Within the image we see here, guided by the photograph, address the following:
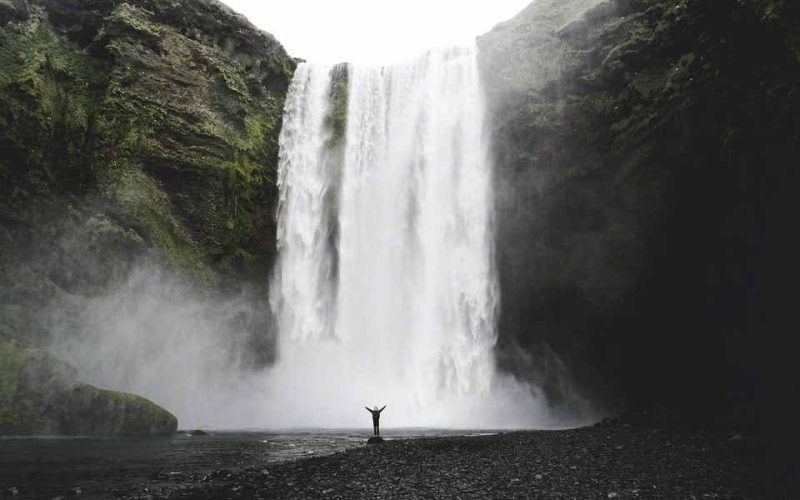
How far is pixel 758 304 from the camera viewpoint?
64.6ft

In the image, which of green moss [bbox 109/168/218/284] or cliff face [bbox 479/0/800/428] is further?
green moss [bbox 109/168/218/284]

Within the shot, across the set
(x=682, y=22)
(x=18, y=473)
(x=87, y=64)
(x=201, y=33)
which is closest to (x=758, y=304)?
(x=682, y=22)

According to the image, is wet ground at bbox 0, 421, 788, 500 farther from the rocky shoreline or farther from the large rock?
the large rock

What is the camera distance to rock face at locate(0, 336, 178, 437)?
16797mm

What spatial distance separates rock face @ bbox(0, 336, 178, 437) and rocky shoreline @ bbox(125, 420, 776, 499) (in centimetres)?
892

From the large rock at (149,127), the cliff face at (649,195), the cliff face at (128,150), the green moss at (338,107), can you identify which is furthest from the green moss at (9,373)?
the cliff face at (649,195)

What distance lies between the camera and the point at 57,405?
1717 centimetres

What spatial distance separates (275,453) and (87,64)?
22.1 metres

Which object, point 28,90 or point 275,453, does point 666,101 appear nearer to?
point 275,453

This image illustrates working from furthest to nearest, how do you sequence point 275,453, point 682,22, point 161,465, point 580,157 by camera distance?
point 580,157
point 682,22
point 275,453
point 161,465

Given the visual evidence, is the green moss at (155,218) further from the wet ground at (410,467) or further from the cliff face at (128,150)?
the wet ground at (410,467)

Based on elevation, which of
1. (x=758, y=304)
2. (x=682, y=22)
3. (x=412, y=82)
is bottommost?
(x=758, y=304)

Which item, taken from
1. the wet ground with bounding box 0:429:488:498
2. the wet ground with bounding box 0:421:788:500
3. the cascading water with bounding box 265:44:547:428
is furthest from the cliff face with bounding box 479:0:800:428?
the wet ground with bounding box 0:429:488:498

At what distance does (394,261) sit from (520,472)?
58.6 feet
